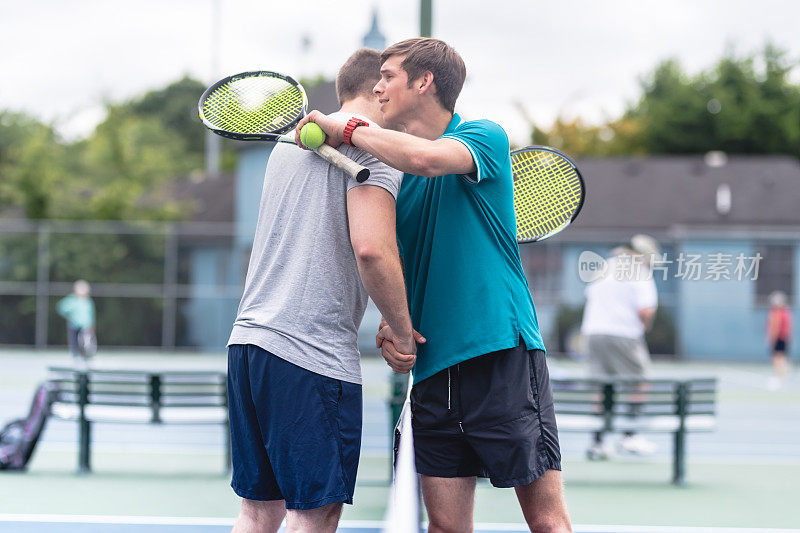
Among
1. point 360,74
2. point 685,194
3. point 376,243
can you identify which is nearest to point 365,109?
point 360,74

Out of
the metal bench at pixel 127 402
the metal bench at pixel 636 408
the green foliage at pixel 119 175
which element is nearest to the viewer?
the metal bench at pixel 127 402

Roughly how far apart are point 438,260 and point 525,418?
49cm

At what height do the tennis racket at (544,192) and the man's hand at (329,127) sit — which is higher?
the man's hand at (329,127)

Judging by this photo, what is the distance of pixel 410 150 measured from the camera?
8.39 feet

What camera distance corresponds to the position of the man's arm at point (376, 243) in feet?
8.51

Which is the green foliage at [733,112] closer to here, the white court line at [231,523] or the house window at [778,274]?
the house window at [778,274]

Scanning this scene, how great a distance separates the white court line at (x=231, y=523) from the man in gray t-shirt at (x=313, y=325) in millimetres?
2641

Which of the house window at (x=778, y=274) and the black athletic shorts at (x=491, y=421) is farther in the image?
the house window at (x=778, y=274)

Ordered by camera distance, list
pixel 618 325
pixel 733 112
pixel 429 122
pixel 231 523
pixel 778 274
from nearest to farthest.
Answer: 1. pixel 429 122
2. pixel 231 523
3. pixel 618 325
4. pixel 778 274
5. pixel 733 112

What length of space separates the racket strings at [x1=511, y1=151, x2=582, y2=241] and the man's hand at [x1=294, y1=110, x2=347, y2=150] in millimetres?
964

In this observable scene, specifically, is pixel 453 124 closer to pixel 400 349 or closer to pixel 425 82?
pixel 425 82

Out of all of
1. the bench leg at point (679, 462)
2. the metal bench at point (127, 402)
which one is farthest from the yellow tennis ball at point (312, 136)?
the bench leg at point (679, 462)

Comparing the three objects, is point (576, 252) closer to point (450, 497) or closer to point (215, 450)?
point (215, 450)

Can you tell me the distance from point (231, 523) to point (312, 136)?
3.16m
